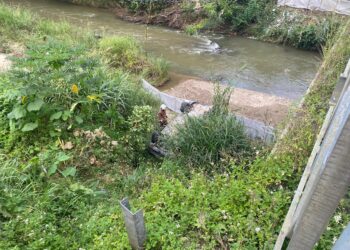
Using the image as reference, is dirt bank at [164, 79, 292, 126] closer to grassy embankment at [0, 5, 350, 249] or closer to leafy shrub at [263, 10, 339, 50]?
grassy embankment at [0, 5, 350, 249]

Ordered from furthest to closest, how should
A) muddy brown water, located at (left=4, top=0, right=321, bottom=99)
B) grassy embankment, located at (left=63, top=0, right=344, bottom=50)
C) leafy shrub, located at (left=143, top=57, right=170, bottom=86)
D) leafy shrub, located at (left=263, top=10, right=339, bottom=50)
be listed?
grassy embankment, located at (left=63, top=0, right=344, bottom=50) → leafy shrub, located at (left=263, top=10, right=339, bottom=50) → muddy brown water, located at (left=4, top=0, right=321, bottom=99) → leafy shrub, located at (left=143, top=57, right=170, bottom=86)

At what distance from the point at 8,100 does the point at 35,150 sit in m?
0.85

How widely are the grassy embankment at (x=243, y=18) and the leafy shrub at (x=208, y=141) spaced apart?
9042 mm

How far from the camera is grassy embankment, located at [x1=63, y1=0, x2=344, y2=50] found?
12344mm

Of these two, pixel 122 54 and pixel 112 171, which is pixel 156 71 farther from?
pixel 112 171

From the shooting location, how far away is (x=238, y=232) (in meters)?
2.61

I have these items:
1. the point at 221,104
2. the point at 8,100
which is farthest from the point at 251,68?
the point at 8,100

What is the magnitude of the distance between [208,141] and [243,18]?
10.7 metres

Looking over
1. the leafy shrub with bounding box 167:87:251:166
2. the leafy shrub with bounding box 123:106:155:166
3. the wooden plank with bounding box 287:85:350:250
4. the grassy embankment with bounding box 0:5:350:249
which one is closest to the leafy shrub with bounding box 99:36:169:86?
the grassy embankment with bounding box 0:5:350:249

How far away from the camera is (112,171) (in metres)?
4.16

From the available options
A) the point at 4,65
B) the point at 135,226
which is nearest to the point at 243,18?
the point at 4,65

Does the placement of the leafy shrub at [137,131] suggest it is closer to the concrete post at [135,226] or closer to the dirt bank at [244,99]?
the concrete post at [135,226]

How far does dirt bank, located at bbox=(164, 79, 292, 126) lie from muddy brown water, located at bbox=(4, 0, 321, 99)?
19.0 inches

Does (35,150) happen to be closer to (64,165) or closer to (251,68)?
(64,165)
